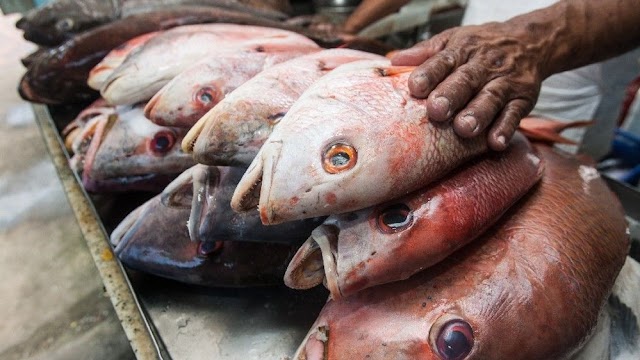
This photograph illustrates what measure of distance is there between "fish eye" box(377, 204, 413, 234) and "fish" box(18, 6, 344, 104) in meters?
1.52

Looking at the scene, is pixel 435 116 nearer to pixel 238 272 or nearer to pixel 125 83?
pixel 238 272

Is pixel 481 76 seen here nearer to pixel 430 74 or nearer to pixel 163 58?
pixel 430 74

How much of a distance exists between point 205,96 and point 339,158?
2.22 ft

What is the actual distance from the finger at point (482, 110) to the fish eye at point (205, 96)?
0.77 meters

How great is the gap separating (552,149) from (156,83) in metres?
1.43

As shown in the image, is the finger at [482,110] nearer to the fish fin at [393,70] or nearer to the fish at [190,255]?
the fish fin at [393,70]

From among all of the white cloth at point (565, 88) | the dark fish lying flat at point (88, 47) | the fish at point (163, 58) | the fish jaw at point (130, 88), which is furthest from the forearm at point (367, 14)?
the fish jaw at point (130, 88)

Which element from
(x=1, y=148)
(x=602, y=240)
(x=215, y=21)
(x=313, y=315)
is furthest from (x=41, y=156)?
(x=602, y=240)

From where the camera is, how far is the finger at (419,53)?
1306 mm

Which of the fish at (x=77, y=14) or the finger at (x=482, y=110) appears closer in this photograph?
the finger at (x=482, y=110)

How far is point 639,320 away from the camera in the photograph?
1.42 m

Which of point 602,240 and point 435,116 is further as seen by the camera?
point 602,240

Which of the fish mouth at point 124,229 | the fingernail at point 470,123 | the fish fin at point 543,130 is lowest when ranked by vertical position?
the fish mouth at point 124,229

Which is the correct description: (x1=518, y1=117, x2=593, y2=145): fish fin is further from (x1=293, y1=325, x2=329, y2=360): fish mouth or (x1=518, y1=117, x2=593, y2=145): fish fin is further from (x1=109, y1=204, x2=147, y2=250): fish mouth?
(x1=109, y1=204, x2=147, y2=250): fish mouth
